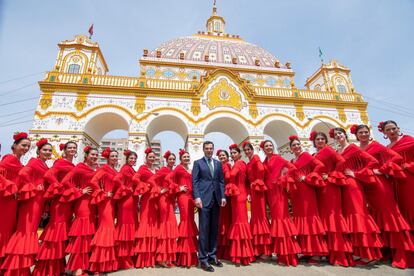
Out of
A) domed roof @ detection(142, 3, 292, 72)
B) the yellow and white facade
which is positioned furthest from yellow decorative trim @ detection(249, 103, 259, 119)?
domed roof @ detection(142, 3, 292, 72)

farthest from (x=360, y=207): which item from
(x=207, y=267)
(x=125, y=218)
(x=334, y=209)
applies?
(x=125, y=218)

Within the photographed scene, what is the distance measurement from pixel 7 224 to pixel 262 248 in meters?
4.01

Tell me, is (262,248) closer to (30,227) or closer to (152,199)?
(152,199)

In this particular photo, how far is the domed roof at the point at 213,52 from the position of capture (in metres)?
24.4

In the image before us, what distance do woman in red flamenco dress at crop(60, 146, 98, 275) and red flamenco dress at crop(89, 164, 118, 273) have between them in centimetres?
10

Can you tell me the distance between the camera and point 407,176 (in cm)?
340

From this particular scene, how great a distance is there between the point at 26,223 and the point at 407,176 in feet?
19.6

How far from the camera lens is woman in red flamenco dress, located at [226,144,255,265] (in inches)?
140

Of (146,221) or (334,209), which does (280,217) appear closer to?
(334,209)

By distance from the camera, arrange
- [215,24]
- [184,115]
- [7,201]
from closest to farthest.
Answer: [7,201], [184,115], [215,24]

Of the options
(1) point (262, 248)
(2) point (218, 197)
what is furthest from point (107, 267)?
(1) point (262, 248)

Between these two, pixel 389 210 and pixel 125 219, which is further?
pixel 125 219

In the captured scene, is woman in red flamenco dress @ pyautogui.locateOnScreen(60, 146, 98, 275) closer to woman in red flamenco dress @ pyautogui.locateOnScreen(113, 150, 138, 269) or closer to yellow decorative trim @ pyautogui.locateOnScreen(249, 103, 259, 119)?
woman in red flamenco dress @ pyautogui.locateOnScreen(113, 150, 138, 269)

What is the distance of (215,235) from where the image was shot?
12.0 ft
